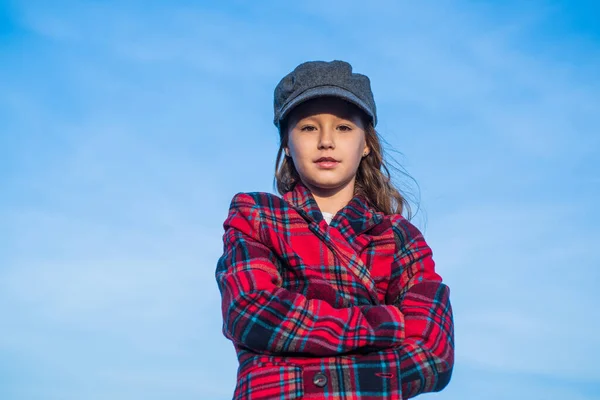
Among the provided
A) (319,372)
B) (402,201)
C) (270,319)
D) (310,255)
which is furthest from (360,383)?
(402,201)

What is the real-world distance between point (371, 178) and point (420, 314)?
1179 mm

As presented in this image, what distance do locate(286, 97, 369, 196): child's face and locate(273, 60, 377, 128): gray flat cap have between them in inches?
2.8

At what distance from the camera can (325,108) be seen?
13.6 feet

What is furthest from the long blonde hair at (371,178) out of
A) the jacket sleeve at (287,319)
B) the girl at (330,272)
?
the jacket sleeve at (287,319)

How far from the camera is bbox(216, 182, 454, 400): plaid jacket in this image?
3236 millimetres

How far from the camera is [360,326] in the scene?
129 inches

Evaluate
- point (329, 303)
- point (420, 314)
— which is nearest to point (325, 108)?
Answer: point (329, 303)

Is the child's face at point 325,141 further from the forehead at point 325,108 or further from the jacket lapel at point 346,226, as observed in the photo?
the jacket lapel at point 346,226

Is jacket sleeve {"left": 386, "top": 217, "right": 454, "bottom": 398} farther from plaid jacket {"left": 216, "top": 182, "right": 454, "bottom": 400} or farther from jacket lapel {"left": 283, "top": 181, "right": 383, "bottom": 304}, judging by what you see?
jacket lapel {"left": 283, "top": 181, "right": 383, "bottom": 304}

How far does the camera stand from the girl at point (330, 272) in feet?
10.7

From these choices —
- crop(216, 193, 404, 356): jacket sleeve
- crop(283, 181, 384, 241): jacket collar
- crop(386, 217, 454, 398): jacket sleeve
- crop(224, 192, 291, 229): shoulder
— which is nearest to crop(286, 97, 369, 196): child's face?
crop(283, 181, 384, 241): jacket collar

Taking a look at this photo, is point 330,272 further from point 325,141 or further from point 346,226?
point 325,141

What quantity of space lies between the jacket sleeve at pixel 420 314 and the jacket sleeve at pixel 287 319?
11cm

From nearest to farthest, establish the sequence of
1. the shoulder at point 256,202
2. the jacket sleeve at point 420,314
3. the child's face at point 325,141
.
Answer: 1. the jacket sleeve at point 420,314
2. the shoulder at point 256,202
3. the child's face at point 325,141
